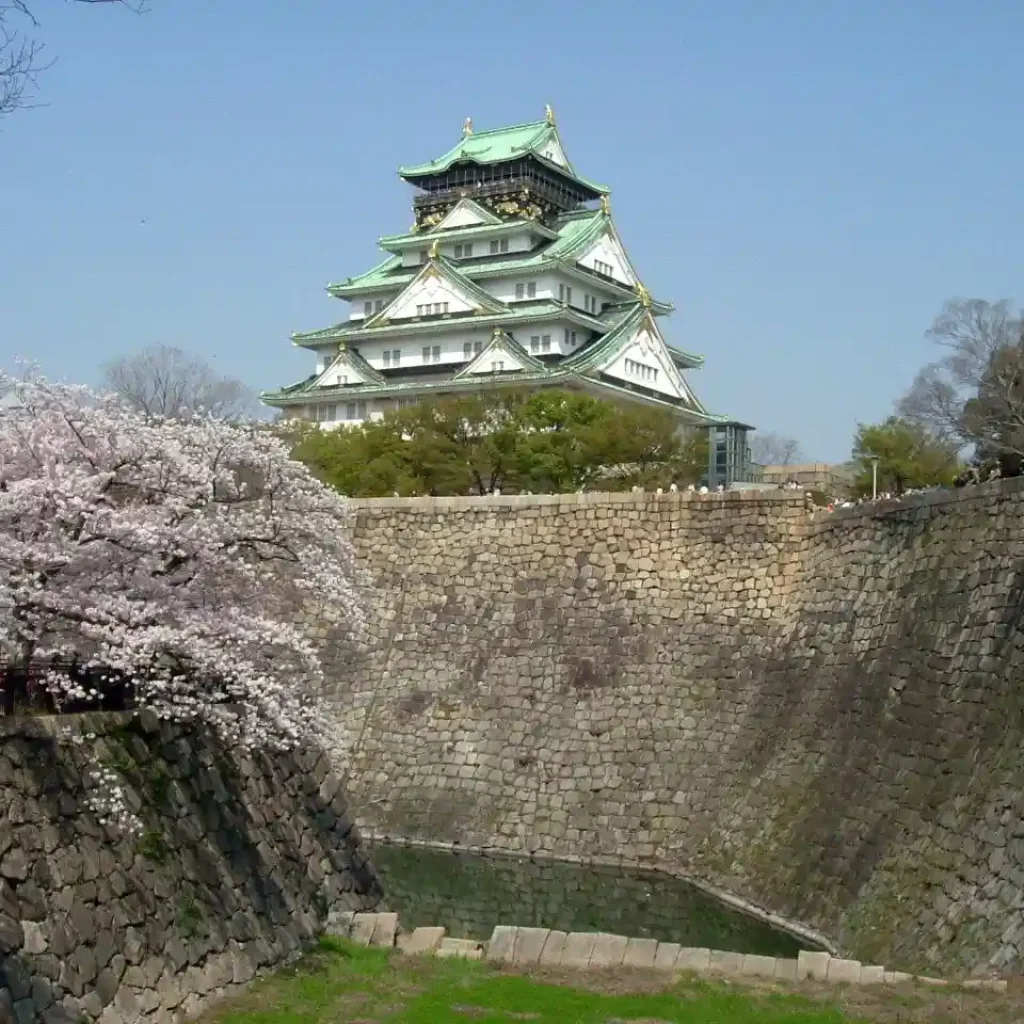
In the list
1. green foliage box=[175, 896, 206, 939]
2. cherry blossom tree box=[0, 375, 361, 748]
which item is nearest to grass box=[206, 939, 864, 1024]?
green foliage box=[175, 896, 206, 939]

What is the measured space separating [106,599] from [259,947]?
3.15 m

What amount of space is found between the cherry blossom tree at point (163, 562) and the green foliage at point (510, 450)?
1605 cm

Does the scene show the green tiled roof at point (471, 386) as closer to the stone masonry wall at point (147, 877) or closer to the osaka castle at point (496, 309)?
the osaka castle at point (496, 309)

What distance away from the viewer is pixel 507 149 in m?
45.2

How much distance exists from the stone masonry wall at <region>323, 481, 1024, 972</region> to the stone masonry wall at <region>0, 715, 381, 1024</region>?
5656 mm

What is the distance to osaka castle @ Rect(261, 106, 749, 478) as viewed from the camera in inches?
1485

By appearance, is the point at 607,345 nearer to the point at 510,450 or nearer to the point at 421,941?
the point at 510,450

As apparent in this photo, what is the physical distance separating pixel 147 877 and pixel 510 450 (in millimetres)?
19346

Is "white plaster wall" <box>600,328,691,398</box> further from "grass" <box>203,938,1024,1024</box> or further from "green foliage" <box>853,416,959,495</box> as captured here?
"grass" <box>203,938,1024,1024</box>

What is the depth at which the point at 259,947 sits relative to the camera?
1005 centimetres

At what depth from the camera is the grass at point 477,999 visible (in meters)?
8.84

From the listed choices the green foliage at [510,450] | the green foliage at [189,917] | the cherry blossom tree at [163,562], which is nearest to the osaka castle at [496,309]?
the green foliage at [510,450]

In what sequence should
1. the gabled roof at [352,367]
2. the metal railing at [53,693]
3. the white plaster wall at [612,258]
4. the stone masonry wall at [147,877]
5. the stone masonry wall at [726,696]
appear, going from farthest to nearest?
the white plaster wall at [612,258] < the gabled roof at [352,367] < the stone masonry wall at [726,696] < the metal railing at [53,693] < the stone masonry wall at [147,877]

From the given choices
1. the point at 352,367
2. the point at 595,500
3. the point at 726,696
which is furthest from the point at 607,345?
the point at 726,696
